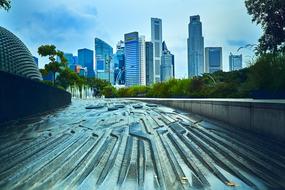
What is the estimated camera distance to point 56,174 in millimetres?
5734

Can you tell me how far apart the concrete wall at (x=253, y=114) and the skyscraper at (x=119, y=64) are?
93539mm

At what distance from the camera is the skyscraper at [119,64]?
108 metres

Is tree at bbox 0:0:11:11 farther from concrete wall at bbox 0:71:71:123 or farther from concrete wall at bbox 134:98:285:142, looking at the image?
concrete wall at bbox 134:98:285:142

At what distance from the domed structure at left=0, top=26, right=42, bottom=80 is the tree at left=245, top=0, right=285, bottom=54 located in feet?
124

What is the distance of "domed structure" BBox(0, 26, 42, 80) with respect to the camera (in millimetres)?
51438

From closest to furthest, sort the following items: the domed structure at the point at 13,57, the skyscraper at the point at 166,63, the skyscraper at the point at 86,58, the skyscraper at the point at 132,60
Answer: the domed structure at the point at 13,57 → the skyscraper at the point at 166,63 → the skyscraper at the point at 132,60 → the skyscraper at the point at 86,58

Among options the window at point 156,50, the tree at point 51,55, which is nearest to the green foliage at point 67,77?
the tree at point 51,55

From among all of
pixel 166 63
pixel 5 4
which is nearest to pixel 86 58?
pixel 166 63

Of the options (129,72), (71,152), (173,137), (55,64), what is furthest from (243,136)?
(129,72)

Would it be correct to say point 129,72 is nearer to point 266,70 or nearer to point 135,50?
point 135,50

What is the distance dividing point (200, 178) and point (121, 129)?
5.99 m

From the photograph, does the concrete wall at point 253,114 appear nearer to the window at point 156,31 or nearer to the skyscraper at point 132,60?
the skyscraper at point 132,60

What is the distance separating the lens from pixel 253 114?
399 inches

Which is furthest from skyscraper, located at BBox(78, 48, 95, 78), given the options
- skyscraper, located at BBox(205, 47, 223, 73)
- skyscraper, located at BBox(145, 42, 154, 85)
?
skyscraper, located at BBox(205, 47, 223, 73)
